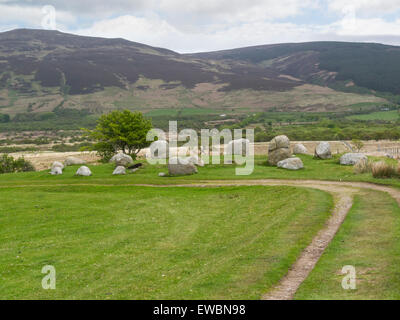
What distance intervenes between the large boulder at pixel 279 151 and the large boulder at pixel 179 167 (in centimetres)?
1007

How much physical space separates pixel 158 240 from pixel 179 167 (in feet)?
74.1

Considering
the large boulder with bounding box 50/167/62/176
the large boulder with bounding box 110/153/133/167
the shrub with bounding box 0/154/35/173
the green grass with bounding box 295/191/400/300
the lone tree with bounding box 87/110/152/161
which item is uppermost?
the lone tree with bounding box 87/110/152/161

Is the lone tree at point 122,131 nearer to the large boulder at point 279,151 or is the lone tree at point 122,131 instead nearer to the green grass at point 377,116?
the large boulder at point 279,151

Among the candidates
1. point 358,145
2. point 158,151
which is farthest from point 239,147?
point 358,145

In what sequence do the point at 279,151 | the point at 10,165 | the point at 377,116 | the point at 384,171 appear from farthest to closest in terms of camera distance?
the point at 377,116
the point at 10,165
the point at 279,151
the point at 384,171

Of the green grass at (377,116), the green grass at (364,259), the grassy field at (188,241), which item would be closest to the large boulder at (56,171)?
the grassy field at (188,241)

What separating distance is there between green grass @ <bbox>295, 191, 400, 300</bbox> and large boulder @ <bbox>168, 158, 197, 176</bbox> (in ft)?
76.8

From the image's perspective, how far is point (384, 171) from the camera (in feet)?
108

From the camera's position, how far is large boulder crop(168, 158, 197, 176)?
43.5 m

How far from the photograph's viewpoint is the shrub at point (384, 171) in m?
32.8

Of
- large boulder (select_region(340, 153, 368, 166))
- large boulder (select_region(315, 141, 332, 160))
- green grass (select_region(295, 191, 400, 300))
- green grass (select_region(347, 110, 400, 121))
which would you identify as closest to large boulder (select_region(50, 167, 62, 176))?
large boulder (select_region(315, 141, 332, 160))

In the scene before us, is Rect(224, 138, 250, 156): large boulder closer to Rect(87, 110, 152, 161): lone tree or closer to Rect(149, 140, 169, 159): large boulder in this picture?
Rect(149, 140, 169, 159): large boulder

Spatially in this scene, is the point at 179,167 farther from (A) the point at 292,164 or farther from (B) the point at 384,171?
(B) the point at 384,171

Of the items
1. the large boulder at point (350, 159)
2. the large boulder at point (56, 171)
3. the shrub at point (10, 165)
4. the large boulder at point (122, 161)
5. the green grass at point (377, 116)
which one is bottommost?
the shrub at point (10, 165)
